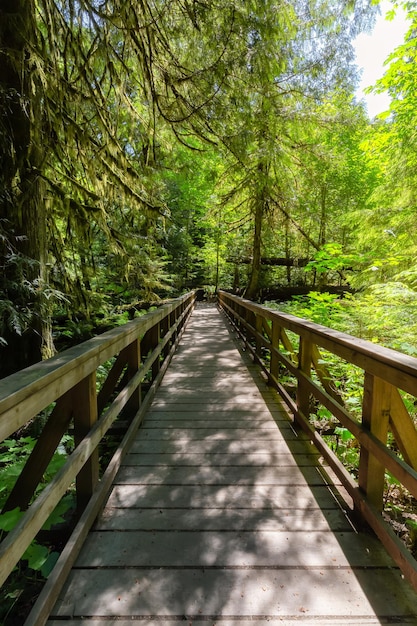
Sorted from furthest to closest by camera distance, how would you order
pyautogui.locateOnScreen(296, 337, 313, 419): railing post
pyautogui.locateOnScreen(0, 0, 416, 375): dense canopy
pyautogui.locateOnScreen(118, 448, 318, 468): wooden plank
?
1. pyautogui.locateOnScreen(0, 0, 416, 375): dense canopy
2. pyautogui.locateOnScreen(296, 337, 313, 419): railing post
3. pyautogui.locateOnScreen(118, 448, 318, 468): wooden plank

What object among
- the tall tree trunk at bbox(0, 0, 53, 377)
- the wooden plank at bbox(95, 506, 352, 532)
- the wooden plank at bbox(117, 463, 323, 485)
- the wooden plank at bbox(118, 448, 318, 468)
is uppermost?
the tall tree trunk at bbox(0, 0, 53, 377)

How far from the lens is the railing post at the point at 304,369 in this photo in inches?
118

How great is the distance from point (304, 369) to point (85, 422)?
1.94 metres

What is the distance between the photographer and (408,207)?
771cm

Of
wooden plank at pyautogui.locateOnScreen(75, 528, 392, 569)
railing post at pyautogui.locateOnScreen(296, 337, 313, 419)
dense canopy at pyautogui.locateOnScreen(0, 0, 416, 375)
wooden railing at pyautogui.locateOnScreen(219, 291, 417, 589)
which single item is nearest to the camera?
wooden railing at pyautogui.locateOnScreen(219, 291, 417, 589)

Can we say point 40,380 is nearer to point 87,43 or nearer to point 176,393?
point 176,393

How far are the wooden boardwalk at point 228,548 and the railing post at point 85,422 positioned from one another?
0.22 m

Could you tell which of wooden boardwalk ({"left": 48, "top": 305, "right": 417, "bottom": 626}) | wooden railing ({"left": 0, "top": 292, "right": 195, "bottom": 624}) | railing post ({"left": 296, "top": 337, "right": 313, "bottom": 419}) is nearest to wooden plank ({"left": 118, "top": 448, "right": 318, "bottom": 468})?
wooden boardwalk ({"left": 48, "top": 305, "right": 417, "bottom": 626})

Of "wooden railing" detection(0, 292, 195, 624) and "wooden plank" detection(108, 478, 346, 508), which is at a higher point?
"wooden railing" detection(0, 292, 195, 624)

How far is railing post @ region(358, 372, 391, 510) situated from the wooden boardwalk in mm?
241

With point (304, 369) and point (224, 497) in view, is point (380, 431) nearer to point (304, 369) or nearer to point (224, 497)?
point (224, 497)

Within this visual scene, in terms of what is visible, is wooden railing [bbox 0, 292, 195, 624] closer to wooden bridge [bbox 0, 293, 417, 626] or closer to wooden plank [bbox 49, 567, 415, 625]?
wooden bridge [bbox 0, 293, 417, 626]

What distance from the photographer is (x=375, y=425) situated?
1.87 m

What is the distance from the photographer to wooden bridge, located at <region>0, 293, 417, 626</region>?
1438mm
